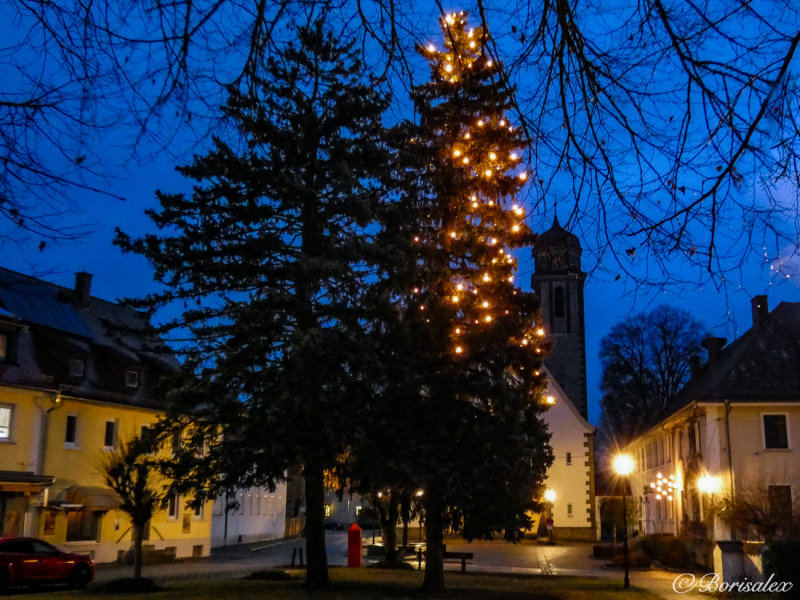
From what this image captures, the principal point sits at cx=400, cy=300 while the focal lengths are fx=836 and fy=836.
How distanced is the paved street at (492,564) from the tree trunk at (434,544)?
5.82 m

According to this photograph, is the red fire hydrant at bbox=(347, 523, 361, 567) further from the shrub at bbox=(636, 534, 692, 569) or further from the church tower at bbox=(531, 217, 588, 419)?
the church tower at bbox=(531, 217, 588, 419)

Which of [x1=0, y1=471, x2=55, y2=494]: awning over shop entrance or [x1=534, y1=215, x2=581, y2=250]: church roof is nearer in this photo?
[x1=534, y1=215, x2=581, y2=250]: church roof

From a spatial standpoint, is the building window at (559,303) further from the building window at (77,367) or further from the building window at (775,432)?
the building window at (77,367)

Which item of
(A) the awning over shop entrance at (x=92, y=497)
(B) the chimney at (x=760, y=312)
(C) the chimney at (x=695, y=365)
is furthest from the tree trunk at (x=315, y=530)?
(C) the chimney at (x=695, y=365)

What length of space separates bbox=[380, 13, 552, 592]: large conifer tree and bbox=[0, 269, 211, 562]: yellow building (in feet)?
26.4

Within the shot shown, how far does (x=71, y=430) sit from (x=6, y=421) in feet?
11.1

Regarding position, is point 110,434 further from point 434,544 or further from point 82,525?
point 434,544

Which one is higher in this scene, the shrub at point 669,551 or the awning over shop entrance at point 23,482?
the awning over shop entrance at point 23,482

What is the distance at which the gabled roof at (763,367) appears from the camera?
3388 centimetres

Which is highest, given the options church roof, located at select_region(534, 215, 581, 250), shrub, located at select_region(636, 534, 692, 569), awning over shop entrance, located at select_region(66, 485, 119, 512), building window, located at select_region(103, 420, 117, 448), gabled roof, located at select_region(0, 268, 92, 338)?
gabled roof, located at select_region(0, 268, 92, 338)

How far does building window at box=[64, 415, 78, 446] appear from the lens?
3111cm

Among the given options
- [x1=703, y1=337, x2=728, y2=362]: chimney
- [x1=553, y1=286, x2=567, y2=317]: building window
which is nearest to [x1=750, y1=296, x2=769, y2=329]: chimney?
[x1=703, y1=337, x2=728, y2=362]: chimney

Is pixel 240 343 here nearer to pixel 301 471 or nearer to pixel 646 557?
pixel 301 471

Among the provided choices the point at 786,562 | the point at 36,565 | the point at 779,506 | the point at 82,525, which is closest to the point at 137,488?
the point at 36,565
